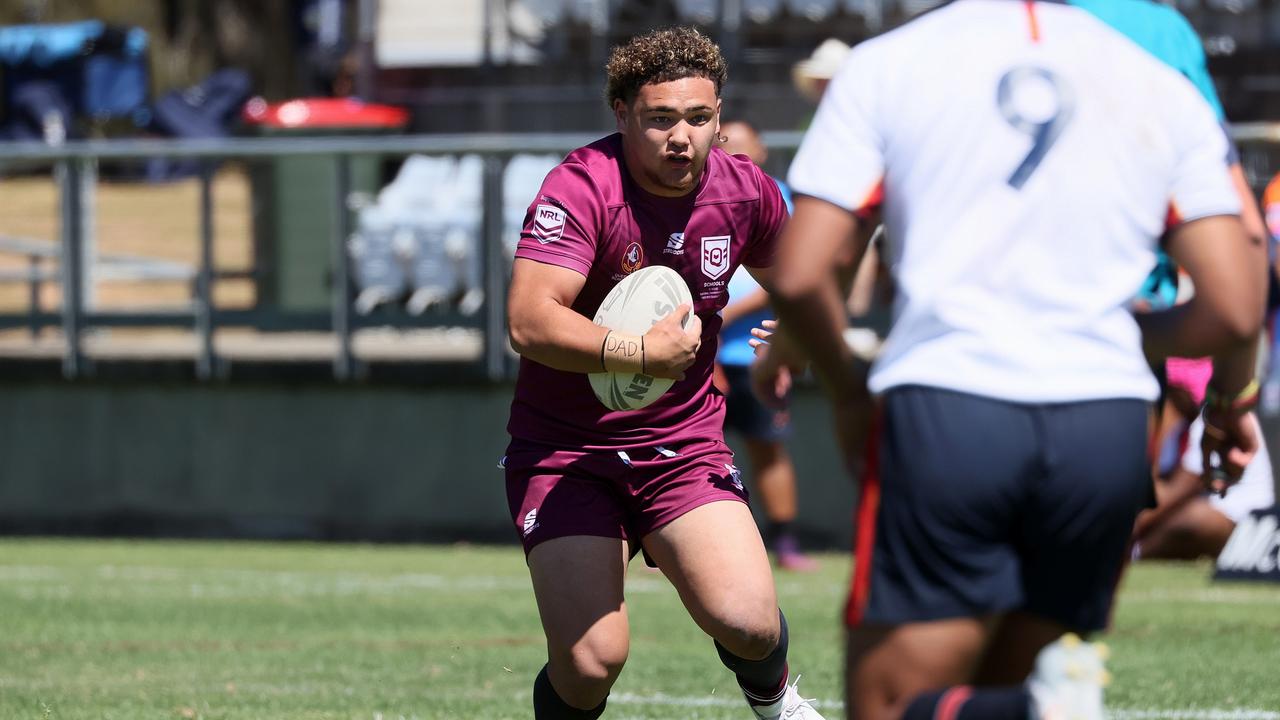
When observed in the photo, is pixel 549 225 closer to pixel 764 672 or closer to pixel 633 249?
pixel 633 249

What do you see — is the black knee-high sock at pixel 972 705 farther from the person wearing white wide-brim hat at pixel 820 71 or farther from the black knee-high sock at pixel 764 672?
the person wearing white wide-brim hat at pixel 820 71

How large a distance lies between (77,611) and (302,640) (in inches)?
62.9

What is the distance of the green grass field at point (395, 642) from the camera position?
6.88 metres

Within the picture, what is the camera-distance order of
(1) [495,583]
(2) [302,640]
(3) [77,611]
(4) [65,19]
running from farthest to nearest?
(4) [65,19] < (1) [495,583] < (3) [77,611] < (2) [302,640]

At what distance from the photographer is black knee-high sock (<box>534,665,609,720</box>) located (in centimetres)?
530

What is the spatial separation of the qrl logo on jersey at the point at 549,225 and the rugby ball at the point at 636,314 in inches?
9.3

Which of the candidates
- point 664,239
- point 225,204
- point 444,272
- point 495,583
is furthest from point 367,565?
point 664,239

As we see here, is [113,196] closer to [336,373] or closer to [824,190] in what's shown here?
[336,373]

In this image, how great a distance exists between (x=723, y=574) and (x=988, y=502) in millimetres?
1957

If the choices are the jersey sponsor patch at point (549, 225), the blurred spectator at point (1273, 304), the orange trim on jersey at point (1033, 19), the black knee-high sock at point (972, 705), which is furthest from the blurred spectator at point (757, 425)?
the black knee-high sock at point (972, 705)

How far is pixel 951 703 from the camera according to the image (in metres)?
3.25

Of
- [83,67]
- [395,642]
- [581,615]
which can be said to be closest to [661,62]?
[581,615]

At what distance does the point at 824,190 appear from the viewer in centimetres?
342

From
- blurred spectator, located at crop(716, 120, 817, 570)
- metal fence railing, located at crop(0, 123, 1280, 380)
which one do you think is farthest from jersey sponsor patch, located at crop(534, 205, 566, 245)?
metal fence railing, located at crop(0, 123, 1280, 380)
